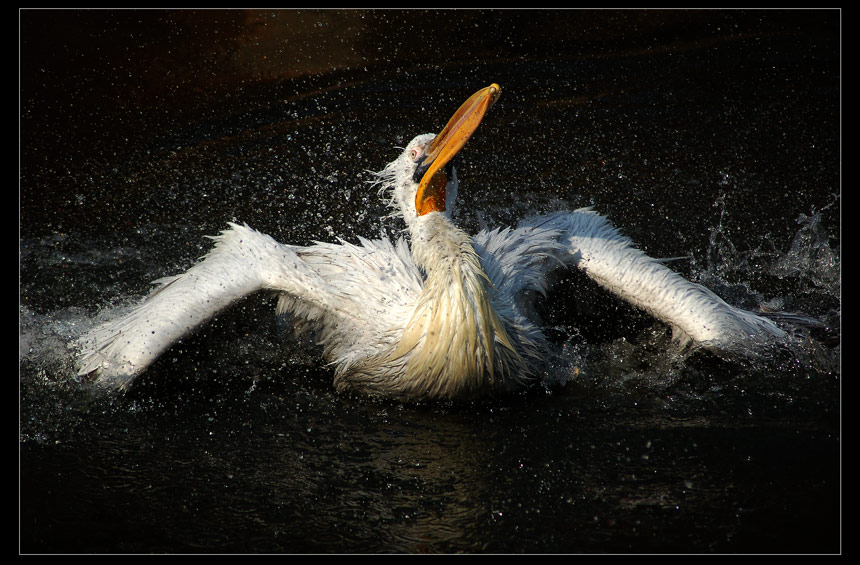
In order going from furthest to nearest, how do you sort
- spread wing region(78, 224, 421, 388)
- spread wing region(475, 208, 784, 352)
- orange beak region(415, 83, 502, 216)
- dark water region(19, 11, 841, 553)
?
spread wing region(475, 208, 784, 352) < spread wing region(78, 224, 421, 388) < orange beak region(415, 83, 502, 216) < dark water region(19, 11, 841, 553)

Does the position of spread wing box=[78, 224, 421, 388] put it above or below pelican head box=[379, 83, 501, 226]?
below

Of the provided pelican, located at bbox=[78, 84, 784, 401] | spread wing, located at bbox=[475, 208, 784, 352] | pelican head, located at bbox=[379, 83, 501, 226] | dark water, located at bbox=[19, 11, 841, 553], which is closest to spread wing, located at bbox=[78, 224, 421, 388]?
pelican, located at bbox=[78, 84, 784, 401]

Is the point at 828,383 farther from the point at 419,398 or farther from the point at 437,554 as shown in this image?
the point at 437,554

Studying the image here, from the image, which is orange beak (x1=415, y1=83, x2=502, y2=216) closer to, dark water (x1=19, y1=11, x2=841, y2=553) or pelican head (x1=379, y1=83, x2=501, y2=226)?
pelican head (x1=379, y1=83, x2=501, y2=226)

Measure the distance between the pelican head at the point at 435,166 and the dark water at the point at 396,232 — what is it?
3.11ft

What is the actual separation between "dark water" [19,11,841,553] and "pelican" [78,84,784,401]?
0.16 m

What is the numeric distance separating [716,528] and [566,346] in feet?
4.69

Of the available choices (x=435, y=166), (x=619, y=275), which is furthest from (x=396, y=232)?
(x=435, y=166)

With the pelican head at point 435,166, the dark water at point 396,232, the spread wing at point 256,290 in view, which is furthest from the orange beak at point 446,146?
the dark water at point 396,232

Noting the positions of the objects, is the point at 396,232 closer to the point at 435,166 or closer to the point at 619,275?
Answer: the point at 619,275

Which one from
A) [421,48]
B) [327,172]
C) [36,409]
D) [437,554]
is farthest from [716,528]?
[421,48]

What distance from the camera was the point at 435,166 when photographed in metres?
3.48

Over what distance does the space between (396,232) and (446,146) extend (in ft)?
7.86

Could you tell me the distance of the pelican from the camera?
3.41 metres
